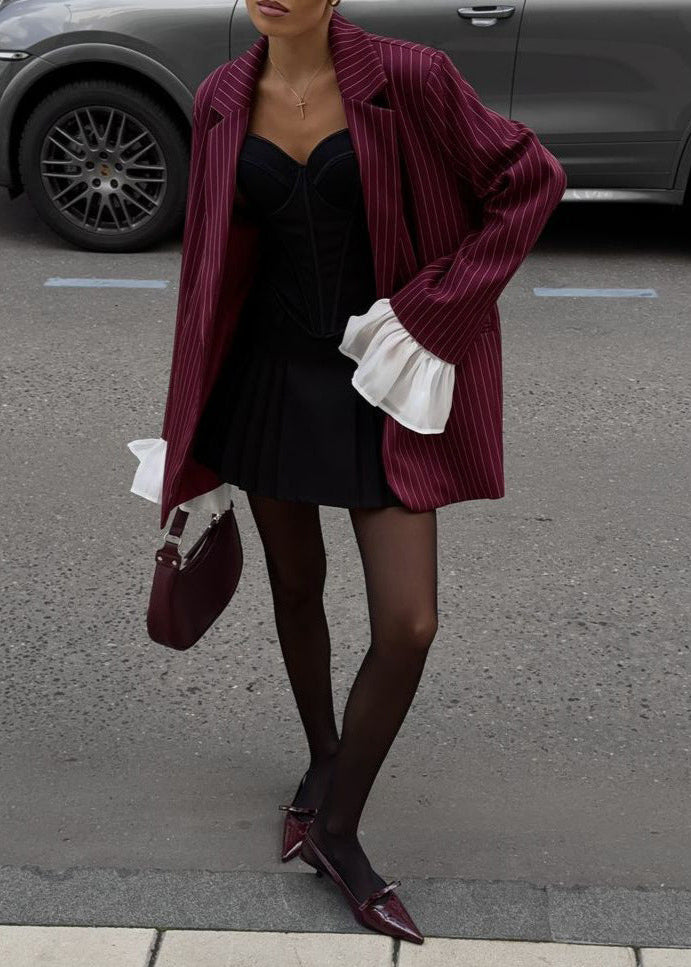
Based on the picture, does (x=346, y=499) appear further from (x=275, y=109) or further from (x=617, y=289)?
(x=617, y=289)

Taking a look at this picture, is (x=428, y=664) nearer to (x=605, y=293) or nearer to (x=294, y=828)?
(x=294, y=828)

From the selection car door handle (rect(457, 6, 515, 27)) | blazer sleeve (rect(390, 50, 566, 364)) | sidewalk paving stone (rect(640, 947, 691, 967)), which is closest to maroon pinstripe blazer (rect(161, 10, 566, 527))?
blazer sleeve (rect(390, 50, 566, 364))

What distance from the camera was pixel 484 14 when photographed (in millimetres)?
7320

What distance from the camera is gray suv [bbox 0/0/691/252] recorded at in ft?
24.2

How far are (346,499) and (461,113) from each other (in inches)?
29.0

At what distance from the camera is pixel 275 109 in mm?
2713

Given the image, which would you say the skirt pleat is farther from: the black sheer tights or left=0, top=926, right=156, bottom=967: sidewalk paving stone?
left=0, top=926, right=156, bottom=967: sidewalk paving stone

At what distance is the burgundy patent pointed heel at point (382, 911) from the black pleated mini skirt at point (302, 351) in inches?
32.2

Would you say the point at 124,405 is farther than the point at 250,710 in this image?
Yes

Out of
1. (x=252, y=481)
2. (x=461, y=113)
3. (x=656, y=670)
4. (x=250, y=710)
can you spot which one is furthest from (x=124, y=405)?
(x=461, y=113)

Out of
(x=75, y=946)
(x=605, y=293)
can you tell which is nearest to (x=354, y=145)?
(x=75, y=946)

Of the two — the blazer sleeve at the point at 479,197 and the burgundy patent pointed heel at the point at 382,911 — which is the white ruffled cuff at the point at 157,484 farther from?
the burgundy patent pointed heel at the point at 382,911

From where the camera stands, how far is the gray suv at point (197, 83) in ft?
24.2

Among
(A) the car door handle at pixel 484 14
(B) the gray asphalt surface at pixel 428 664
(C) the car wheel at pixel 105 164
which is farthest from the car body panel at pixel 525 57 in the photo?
(B) the gray asphalt surface at pixel 428 664
